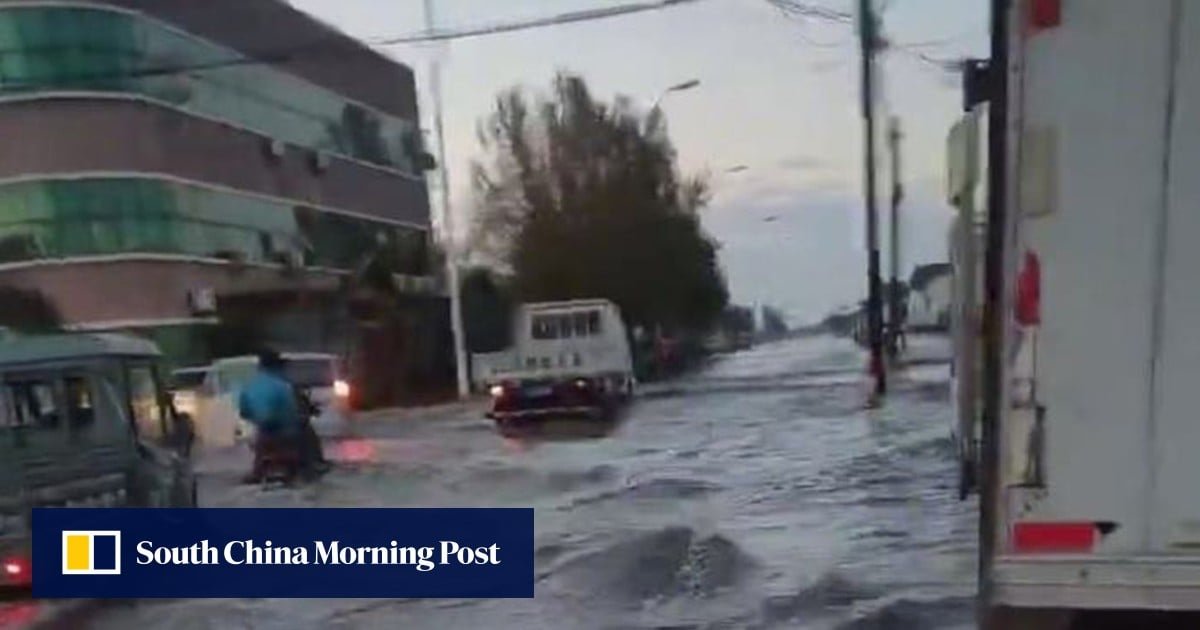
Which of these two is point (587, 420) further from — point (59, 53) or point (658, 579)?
point (59, 53)

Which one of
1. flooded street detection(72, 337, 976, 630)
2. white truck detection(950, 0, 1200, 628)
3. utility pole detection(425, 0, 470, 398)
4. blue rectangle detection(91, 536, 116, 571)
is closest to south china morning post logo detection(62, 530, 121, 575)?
blue rectangle detection(91, 536, 116, 571)

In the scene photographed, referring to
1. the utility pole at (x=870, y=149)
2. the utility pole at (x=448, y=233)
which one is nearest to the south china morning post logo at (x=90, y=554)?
the utility pole at (x=448, y=233)

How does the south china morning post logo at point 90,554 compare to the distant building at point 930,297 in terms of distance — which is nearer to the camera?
the distant building at point 930,297

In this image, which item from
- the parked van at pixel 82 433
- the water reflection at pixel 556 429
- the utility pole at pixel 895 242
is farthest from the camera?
the water reflection at pixel 556 429

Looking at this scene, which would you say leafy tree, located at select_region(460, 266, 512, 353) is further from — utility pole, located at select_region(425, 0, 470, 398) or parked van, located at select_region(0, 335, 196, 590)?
parked van, located at select_region(0, 335, 196, 590)

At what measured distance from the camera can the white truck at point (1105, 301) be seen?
3.28m

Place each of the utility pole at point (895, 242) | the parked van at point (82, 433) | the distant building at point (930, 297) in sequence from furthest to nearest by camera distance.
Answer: the parked van at point (82, 433) < the utility pole at point (895, 242) < the distant building at point (930, 297)

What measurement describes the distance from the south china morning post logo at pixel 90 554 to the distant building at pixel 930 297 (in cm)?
226

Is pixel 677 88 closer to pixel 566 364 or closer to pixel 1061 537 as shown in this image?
pixel 566 364

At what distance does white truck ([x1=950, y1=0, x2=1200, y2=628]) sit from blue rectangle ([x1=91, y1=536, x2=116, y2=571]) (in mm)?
2527

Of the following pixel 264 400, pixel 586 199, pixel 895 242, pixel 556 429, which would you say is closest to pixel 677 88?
pixel 586 199

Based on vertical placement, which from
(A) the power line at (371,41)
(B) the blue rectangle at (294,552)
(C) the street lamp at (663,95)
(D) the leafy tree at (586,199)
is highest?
(A) the power line at (371,41)

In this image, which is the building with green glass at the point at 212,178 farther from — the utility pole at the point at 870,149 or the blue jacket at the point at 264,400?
the utility pole at the point at 870,149

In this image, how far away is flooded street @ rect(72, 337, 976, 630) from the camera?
180 inches
